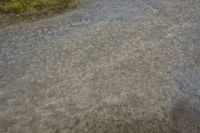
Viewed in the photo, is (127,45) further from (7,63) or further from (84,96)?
(7,63)

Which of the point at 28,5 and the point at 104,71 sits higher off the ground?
the point at 28,5

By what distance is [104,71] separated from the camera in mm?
5539

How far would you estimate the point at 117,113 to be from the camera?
4.71 metres

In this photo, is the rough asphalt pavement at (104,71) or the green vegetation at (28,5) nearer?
the rough asphalt pavement at (104,71)

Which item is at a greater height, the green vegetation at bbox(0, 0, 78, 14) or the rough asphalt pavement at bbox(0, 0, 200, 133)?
the green vegetation at bbox(0, 0, 78, 14)

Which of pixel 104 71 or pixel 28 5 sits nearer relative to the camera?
Result: pixel 104 71

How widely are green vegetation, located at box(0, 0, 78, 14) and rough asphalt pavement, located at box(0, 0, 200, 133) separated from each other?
1.50 ft

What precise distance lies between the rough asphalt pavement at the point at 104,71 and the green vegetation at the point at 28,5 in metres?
0.46

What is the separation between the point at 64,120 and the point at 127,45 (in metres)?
2.25

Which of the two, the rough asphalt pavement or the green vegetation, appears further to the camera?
the green vegetation

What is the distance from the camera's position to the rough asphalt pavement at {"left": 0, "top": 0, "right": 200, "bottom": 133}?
461 cm

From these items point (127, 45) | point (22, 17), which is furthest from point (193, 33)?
point (22, 17)

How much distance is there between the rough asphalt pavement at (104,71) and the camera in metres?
4.61

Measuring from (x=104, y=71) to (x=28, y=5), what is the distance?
287 cm
